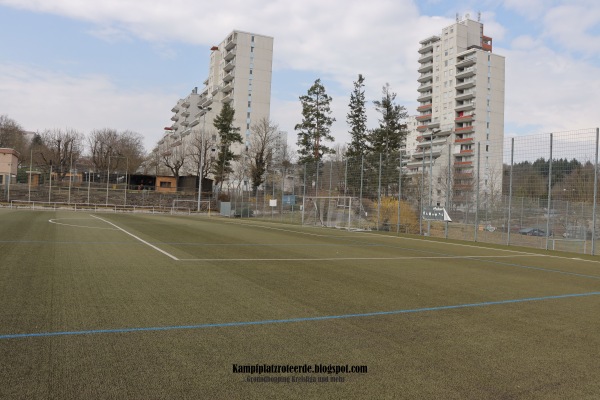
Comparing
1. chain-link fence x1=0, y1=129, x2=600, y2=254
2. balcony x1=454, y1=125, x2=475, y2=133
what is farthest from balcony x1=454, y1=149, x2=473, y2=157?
chain-link fence x1=0, y1=129, x2=600, y2=254

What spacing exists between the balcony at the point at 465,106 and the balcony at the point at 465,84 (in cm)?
334

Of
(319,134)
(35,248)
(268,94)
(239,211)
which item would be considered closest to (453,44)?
(268,94)

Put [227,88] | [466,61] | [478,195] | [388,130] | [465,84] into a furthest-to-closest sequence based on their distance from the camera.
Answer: [227,88]
[465,84]
[466,61]
[388,130]
[478,195]

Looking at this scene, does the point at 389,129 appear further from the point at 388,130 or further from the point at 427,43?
the point at 427,43

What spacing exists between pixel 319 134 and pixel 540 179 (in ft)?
121

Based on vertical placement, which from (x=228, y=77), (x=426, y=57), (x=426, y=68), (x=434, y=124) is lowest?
(x=434, y=124)

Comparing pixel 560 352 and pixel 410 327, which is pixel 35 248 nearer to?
pixel 410 327

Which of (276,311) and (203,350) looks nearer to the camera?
(203,350)

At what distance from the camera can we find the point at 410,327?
474cm

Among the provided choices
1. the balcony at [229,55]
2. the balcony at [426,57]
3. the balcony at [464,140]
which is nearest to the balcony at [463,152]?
the balcony at [464,140]

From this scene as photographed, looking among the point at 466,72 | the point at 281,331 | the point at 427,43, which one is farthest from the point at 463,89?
the point at 281,331

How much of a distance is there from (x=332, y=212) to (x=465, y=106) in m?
72.7

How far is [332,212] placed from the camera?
3036 centimetres

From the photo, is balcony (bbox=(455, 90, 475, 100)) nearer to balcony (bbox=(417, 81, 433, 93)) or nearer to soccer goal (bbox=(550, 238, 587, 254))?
balcony (bbox=(417, 81, 433, 93))
